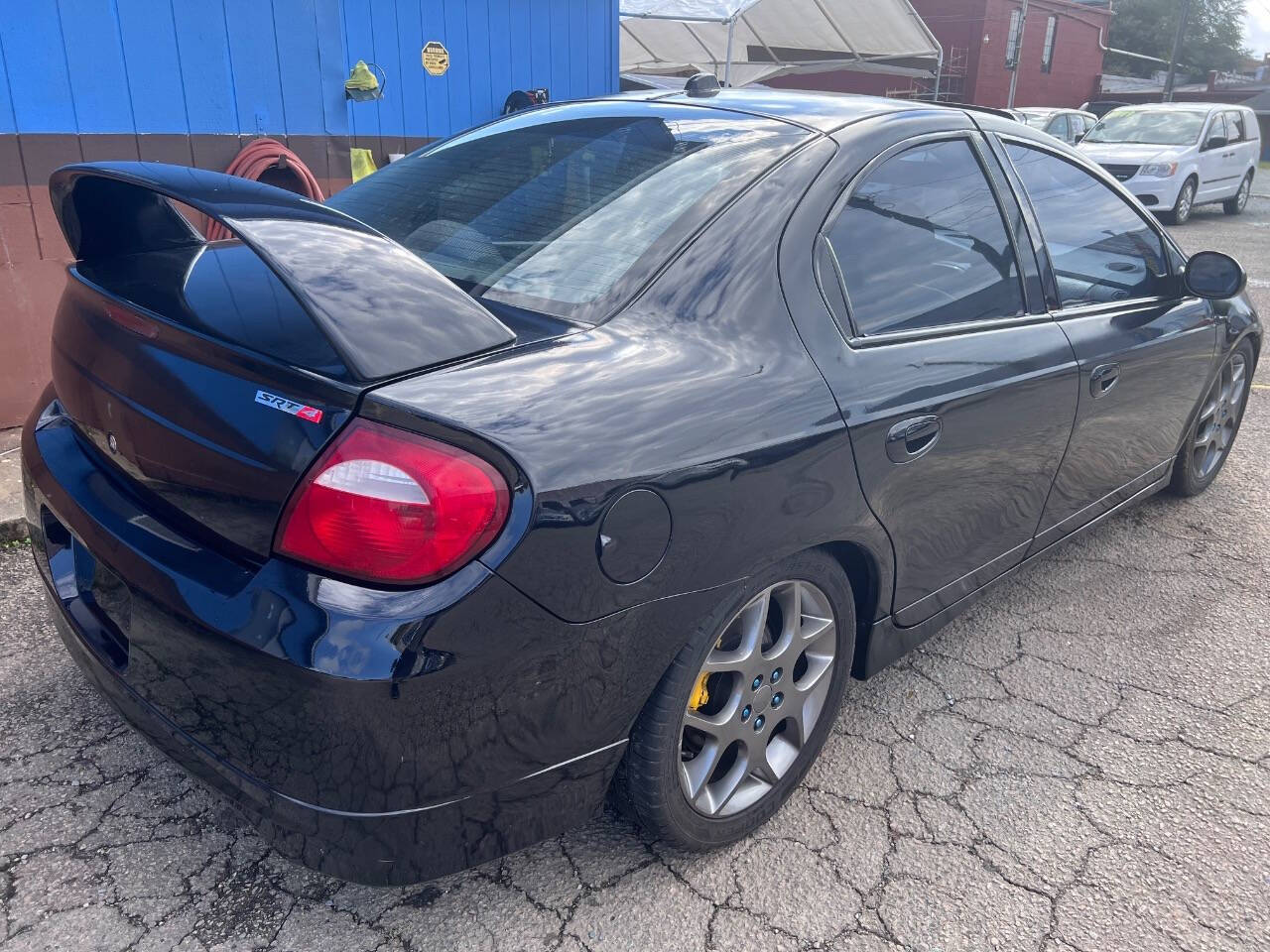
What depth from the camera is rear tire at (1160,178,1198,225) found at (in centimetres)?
1510

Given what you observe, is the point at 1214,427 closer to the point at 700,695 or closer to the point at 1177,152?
the point at 700,695

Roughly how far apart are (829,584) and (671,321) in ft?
2.32

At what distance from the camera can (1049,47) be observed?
3984 centimetres

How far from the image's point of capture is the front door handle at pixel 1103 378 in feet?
9.39

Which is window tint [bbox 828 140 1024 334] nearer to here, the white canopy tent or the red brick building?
the white canopy tent

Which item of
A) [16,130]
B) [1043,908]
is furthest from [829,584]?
[16,130]

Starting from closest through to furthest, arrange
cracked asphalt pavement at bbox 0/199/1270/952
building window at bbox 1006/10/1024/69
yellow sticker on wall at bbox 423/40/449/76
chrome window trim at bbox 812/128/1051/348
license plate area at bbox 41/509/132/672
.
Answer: license plate area at bbox 41/509/132/672 < cracked asphalt pavement at bbox 0/199/1270/952 < chrome window trim at bbox 812/128/1051/348 < yellow sticker on wall at bbox 423/40/449/76 < building window at bbox 1006/10/1024/69

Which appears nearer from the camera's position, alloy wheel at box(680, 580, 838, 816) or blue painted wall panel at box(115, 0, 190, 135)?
alloy wheel at box(680, 580, 838, 816)

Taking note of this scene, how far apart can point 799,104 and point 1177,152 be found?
50.0 feet

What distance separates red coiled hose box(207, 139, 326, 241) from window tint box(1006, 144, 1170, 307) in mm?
3727

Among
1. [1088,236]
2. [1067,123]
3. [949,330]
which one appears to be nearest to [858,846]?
[949,330]

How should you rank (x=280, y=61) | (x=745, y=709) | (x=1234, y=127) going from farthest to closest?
(x=1234, y=127)
(x=280, y=61)
(x=745, y=709)

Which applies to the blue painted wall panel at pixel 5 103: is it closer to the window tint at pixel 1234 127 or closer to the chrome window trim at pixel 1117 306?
the chrome window trim at pixel 1117 306

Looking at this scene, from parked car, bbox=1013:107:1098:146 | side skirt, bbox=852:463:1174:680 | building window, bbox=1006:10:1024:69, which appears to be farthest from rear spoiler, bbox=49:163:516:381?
building window, bbox=1006:10:1024:69
